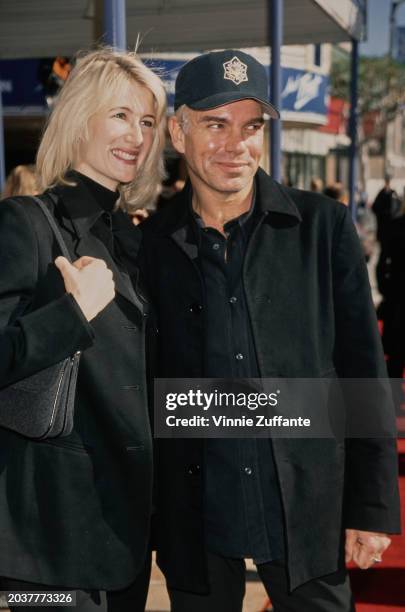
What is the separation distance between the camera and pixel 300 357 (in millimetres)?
2393

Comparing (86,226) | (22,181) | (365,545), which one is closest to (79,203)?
(86,226)

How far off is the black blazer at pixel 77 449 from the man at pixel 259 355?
0.59ft

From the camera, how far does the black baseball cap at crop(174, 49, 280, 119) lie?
94.5 inches

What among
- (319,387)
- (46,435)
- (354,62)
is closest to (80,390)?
(46,435)

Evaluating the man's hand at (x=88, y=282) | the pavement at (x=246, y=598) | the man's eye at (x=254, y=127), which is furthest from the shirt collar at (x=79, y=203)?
the pavement at (x=246, y=598)

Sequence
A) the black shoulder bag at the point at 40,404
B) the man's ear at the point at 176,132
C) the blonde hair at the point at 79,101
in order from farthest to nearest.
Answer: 1. the man's ear at the point at 176,132
2. the blonde hair at the point at 79,101
3. the black shoulder bag at the point at 40,404

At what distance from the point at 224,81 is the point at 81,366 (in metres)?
0.92

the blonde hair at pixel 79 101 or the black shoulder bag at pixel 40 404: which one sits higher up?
the blonde hair at pixel 79 101

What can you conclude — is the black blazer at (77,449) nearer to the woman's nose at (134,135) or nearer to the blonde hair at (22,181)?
the woman's nose at (134,135)

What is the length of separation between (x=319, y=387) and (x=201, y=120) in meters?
0.87

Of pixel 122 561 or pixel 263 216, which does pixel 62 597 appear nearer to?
pixel 122 561

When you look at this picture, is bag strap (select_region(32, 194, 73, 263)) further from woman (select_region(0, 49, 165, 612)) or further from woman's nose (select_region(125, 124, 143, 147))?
woman's nose (select_region(125, 124, 143, 147))

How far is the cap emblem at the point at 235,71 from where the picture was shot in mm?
2410

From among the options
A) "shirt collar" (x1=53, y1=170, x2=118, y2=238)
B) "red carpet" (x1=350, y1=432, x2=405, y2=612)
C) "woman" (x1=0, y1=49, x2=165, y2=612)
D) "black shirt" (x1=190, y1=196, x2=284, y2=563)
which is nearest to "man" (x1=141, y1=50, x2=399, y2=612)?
"black shirt" (x1=190, y1=196, x2=284, y2=563)
